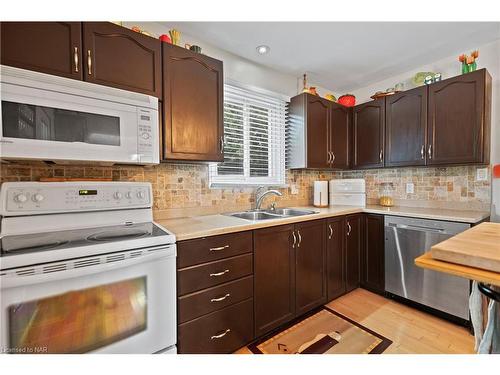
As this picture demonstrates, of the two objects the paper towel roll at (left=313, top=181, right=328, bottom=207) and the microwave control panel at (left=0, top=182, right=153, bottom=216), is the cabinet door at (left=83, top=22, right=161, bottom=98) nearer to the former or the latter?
the microwave control panel at (left=0, top=182, right=153, bottom=216)

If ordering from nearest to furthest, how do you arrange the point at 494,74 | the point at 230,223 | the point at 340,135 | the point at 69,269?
the point at 69,269 → the point at 230,223 → the point at 494,74 → the point at 340,135

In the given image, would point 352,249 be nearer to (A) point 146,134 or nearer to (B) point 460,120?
(B) point 460,120

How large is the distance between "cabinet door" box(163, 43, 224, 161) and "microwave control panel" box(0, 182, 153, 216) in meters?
0.34

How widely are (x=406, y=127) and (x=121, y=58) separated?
2.53 m

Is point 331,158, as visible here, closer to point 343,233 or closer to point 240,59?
point 343,233

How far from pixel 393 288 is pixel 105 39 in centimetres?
295

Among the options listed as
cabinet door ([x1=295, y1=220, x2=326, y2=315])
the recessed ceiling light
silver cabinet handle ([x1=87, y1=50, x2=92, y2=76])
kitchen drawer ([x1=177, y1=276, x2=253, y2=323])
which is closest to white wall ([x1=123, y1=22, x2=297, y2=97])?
the recessed ceiling light

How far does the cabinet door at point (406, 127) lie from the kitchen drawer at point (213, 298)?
1.97 meters

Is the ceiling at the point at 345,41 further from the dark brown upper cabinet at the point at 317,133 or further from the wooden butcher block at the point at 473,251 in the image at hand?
the wooden butcher block at the point at 473,251

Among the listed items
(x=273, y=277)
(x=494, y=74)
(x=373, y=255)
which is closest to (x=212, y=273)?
(x=273, y=277)

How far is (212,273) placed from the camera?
4.52ft

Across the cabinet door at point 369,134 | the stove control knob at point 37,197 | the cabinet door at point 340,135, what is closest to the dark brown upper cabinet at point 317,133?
the cabinet door at point 340,135

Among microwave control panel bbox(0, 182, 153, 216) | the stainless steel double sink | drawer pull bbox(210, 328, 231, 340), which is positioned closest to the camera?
microwave control panel bbox(0, 182, 153, 216)

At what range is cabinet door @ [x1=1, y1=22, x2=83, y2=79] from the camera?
3.50 ft
